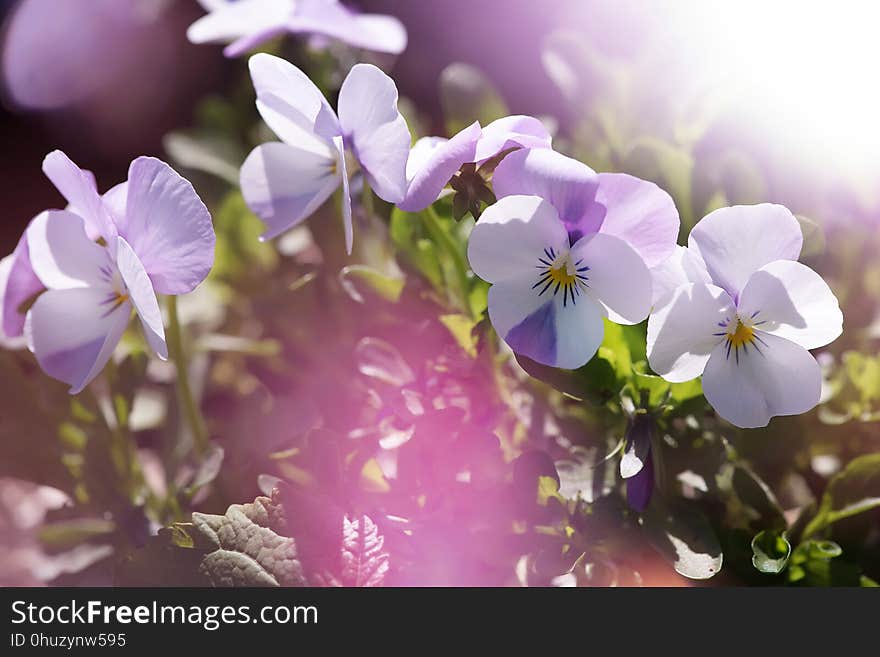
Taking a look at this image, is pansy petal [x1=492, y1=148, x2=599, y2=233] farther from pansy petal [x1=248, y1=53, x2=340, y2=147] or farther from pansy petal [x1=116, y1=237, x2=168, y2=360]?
pansy petal [x1=116, y1=237, x2=168, y2=360]

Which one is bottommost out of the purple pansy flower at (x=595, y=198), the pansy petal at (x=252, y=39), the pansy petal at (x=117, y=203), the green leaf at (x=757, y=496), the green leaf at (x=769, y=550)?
the green leaf at (x=769, y=550)

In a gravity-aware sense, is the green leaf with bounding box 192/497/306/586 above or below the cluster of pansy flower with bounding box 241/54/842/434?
below

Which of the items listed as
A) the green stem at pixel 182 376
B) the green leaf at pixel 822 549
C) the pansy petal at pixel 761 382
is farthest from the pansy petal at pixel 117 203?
the green leaf at pixel 822 549

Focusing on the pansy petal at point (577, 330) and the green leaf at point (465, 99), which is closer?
the pansy petal at point (577, 330)

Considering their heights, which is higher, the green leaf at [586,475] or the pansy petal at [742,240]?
the pansy petal at [742,240]

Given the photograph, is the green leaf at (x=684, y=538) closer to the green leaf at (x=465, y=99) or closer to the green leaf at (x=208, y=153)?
the green leaf at (x=465, y=99)

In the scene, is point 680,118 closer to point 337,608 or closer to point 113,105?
point 337,608

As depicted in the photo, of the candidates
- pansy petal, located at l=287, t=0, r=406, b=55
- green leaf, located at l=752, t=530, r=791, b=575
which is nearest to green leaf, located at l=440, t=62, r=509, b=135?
pansy petal, located at l=287, t=0, r=406, b=55
